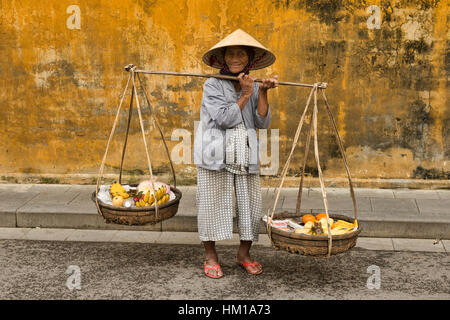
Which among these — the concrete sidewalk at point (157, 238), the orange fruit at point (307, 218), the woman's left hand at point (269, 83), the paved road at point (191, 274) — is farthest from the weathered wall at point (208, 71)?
the woman's left hand at point (269, 83)

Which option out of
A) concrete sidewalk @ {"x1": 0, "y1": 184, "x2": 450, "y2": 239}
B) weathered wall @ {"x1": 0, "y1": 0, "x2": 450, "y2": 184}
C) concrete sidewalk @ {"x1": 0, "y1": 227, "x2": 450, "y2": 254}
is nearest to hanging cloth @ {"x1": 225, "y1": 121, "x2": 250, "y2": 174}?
concrete sidewalk @ {"x1": 0, "y1": 227, "x2": 450, "y2": 254}

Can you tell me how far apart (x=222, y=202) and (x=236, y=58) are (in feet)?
3.49

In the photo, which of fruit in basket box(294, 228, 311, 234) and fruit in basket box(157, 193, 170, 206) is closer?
fruit in basket box(294, 228, 311, 234)

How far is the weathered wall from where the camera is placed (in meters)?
6.59

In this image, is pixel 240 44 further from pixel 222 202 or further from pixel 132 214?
pixel 132 214

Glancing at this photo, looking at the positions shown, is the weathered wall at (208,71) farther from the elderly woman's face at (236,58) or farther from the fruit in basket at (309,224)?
the fruit in basket at (309,224)

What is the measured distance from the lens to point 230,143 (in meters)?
4.20

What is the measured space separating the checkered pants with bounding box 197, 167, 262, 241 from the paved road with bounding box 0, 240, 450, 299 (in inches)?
13.3

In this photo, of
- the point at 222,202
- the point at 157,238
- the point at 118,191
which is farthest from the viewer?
the point at 157,238

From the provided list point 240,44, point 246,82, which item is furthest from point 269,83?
point 240,44

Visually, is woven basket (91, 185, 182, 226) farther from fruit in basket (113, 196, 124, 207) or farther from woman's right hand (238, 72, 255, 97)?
woman's right hand (238, 72, 255, 97)

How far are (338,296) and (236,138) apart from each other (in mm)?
1307

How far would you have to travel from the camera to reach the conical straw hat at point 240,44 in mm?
4062

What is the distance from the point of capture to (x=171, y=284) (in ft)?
13.8
